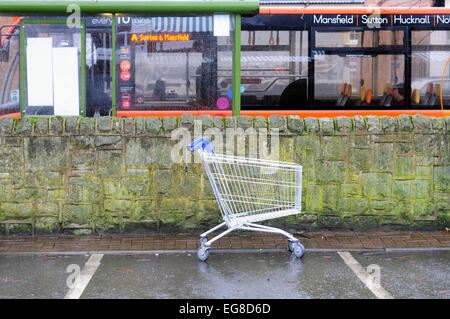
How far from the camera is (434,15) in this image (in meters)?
13.6

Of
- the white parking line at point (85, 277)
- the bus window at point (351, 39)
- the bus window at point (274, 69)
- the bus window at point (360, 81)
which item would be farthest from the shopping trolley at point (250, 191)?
the bus window at point (351, 39)

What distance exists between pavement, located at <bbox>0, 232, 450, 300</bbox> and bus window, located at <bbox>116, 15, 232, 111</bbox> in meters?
2.58

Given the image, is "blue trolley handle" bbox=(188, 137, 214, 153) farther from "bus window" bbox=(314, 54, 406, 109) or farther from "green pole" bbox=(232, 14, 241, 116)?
"bus window" bbox=(314, 54, 406, 109)

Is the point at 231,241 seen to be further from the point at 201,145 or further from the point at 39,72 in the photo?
the point at 39,72

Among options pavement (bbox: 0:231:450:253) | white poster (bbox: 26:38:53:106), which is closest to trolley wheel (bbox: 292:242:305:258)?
pavement (bbox: 0:231:450:253)

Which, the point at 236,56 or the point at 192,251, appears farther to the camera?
the point at 236,56

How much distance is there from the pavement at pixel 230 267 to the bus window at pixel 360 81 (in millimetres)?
6245

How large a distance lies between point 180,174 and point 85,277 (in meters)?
2.09

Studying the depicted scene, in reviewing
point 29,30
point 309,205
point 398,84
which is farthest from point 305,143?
point 398,84

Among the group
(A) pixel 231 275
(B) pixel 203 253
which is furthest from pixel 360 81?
(A) pixel 231 275

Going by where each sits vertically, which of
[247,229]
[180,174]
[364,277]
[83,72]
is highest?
[83,72]

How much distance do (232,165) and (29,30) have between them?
3.72 meters

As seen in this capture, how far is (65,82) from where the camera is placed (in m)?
8.84
